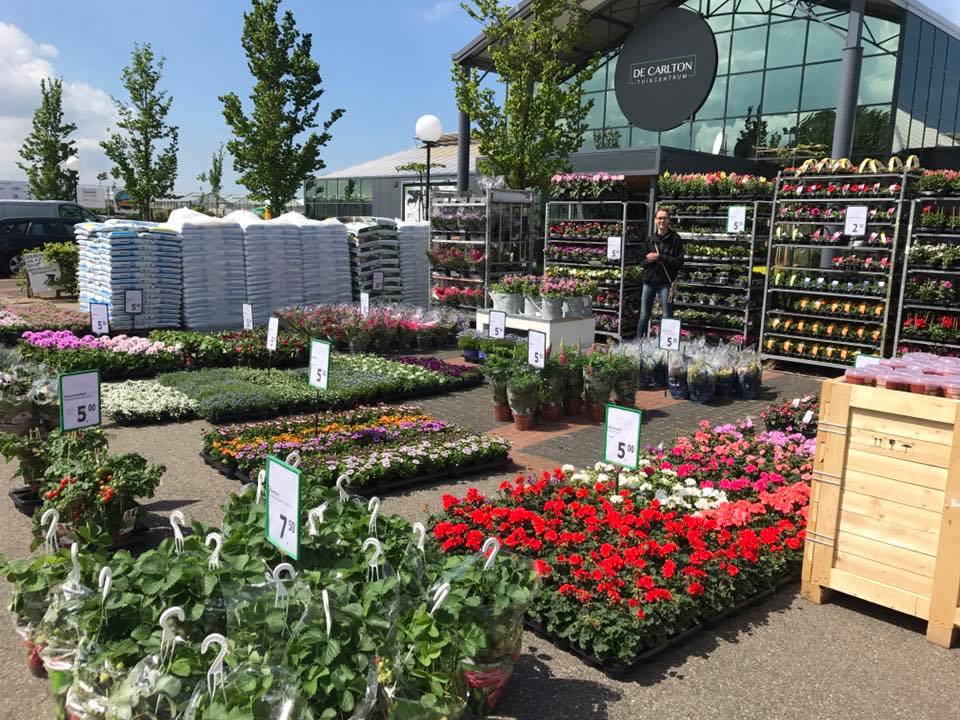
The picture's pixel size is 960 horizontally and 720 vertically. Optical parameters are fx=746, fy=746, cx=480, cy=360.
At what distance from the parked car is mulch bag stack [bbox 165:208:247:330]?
398 inches

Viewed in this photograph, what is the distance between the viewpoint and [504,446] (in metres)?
7.06

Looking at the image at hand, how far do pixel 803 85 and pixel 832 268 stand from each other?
1050cm

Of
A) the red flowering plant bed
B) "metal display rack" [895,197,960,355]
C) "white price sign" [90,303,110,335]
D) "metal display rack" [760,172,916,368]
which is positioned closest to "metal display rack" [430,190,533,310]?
"metal display rack" [760,172,916,368]

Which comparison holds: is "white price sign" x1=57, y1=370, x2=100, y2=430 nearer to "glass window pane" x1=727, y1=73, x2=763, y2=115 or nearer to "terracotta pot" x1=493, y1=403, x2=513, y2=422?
"terracotta pot" x1=493, y1=403, x2=513, y2=422

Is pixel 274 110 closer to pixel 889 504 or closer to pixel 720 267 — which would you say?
pixel 720 267

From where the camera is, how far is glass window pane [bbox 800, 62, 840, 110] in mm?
18969

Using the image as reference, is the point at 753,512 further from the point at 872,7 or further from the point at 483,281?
the point at 872,7

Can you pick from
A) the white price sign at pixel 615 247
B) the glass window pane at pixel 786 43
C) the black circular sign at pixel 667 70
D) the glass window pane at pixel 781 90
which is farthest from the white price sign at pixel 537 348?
the glass window pane at pixel 786 43

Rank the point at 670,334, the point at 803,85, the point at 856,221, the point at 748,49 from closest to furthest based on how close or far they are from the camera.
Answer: the point at 670,334, the point at 856,221, the point at 803,85, the point at 748,49

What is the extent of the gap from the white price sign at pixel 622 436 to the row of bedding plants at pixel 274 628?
1721mm

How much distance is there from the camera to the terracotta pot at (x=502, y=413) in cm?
859

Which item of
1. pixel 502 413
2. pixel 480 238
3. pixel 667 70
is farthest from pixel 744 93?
pixel 502 413

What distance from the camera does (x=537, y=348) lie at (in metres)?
8.18

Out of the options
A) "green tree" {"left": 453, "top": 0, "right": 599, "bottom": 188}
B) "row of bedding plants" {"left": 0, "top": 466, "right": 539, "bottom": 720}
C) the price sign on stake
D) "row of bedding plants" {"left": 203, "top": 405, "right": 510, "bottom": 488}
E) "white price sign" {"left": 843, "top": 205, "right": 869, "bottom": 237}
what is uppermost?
"green tree" {"left": 453, "top": 0, "right": 599, "bottom": 188}
